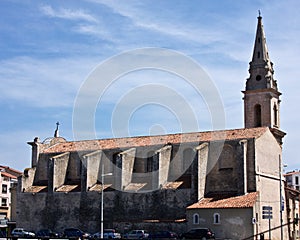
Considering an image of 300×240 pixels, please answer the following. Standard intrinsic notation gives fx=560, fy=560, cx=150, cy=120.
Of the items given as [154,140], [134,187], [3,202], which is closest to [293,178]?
[3,202]

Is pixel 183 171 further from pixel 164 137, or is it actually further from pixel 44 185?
pixel 44 185

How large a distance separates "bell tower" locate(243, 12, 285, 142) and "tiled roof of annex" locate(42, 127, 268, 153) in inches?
300

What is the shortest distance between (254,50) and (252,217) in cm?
2831

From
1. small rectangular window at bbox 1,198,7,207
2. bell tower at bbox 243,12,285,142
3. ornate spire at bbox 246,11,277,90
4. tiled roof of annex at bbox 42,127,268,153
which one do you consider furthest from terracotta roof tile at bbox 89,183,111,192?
small rectangular window at bbox 1,198,7,207

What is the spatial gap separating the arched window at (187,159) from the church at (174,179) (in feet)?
0.39

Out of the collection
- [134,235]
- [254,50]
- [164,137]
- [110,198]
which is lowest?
[134,235]

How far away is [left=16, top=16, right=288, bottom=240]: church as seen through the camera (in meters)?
59.8

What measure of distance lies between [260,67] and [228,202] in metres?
23.5

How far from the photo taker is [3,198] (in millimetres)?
100250

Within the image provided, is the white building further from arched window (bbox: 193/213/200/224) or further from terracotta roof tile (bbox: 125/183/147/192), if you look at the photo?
arched window (bbox: 193/213/200/224)

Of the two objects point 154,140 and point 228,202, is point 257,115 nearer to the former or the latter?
Result: point 154,140

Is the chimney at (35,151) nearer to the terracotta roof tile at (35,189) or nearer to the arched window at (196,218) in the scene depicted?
the terracotta roof tile at (35,189)

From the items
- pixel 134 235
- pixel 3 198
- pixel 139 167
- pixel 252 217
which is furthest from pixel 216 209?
pixel 3 198

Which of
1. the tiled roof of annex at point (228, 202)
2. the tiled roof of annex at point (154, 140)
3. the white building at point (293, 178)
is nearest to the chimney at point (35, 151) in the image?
the tiled roof of annex at point (154, 140)
